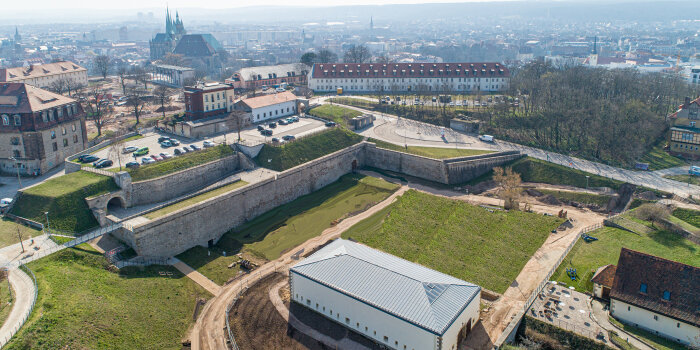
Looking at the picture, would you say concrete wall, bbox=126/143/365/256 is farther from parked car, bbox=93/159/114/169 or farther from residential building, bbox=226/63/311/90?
residential building, bbox=226/63/311/90

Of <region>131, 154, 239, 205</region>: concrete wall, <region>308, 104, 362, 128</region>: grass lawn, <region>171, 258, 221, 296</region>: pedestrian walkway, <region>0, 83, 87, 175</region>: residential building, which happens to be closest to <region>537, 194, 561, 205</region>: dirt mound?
<region>308, 104, 362, 128</region>: grass lawn

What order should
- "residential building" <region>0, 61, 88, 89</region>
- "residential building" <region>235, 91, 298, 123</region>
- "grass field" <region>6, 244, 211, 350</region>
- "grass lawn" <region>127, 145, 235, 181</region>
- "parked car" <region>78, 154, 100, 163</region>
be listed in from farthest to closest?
"residential building" <region>0, 61, 88, 89</region> < "residential building" <region>235, 91, 298, 123</region> < "parked car" <region>78, 154, 100, 163</region> < "grass lawn" <region>127, 145, 235, 181</region> < "grass field" <region>6, 244, 211, 350</region>

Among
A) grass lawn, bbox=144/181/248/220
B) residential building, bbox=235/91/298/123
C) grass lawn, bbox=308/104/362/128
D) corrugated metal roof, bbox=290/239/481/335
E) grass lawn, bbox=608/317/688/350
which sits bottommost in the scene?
grass lawn, bbox=608/317/688/350

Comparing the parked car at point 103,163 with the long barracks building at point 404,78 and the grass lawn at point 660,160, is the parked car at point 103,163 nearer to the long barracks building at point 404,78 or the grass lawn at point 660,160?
the long barracks building at point 404,78

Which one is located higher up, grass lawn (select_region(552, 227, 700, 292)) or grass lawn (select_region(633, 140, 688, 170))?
grass lawn (select_region(633, 140, 688, 170))

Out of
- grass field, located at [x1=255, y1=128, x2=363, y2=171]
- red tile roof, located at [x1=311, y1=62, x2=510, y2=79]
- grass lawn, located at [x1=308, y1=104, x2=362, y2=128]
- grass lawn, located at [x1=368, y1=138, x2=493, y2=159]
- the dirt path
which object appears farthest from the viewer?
red tile roof, located at [x1=311, y1=62, x2=510, y2=79]

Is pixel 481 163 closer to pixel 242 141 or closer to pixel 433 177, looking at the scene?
pixel 433 177

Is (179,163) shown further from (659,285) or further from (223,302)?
(659,285)
